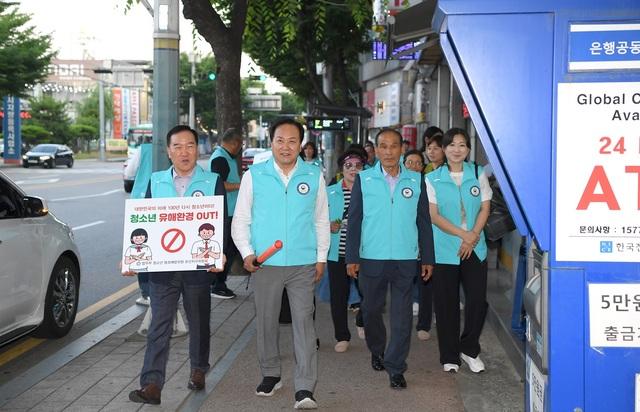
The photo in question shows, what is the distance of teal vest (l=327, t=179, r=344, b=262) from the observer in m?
6.93

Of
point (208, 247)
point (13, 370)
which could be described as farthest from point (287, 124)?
point (13, 370)

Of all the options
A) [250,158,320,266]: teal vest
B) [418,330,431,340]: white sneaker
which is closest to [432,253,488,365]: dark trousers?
[418,330,431,340]: white sneaker

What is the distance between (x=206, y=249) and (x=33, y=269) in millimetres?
2031

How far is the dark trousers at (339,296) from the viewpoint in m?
6.93

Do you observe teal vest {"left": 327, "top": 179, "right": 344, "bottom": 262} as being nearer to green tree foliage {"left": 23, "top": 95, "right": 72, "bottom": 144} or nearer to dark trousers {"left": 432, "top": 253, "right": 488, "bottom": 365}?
dark trousers {"left": 432, "top": 253, "right": 488, "bottom": 365}

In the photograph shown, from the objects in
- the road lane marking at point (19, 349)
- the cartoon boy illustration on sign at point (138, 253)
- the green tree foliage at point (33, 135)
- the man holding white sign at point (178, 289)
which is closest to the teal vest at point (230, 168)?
the road lane marking at point (19, 349)

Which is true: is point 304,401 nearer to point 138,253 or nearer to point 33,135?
point 138,253

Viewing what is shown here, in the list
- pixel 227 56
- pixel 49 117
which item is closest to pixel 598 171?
pixel 227 56

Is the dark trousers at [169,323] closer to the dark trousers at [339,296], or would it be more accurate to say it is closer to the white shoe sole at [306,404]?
the white shoe sole at [306,404]

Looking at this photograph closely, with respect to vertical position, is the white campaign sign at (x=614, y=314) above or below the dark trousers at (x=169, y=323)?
above

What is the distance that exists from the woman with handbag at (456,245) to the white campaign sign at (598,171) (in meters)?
2.88

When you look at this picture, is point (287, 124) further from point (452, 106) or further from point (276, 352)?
point (452, 106)

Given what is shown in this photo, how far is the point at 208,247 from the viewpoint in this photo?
5.21m

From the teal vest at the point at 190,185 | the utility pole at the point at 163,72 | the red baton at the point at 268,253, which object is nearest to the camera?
the red baton at the point at 268,253
